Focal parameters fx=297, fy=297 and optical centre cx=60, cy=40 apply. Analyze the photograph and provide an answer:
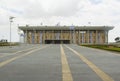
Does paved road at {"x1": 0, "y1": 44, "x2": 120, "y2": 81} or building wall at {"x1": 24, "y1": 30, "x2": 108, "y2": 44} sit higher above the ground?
building wall at {"x1": 24, "y1": 30, "x2": 108, "y2": 44}

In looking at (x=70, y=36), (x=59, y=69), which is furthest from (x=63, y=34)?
(x=59, y=69)

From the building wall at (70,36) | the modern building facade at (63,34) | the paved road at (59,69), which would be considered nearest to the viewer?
the paved road at (59,69)

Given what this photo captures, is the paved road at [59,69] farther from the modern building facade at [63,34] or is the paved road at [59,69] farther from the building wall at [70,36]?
the building wall at [70,36]

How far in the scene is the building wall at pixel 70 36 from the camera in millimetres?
166750

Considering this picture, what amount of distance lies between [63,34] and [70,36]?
4096 millimetres

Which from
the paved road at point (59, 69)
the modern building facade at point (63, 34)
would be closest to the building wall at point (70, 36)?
the modern building facade at point (63, 34)

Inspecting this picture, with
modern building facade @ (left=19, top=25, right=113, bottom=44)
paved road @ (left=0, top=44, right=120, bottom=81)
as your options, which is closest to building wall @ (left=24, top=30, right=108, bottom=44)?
modern building facade @ (left=19, top=25, right=113, bottom=44)

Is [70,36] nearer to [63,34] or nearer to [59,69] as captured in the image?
[63,34]

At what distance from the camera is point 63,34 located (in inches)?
6555

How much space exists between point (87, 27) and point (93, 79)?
151516 mm

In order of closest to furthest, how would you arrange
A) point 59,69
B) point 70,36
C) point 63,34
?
1. point 59,69
2. point 63,34
3. point 70,36

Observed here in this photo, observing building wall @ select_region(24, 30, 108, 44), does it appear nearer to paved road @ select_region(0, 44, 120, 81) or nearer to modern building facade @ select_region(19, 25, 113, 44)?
modern building facade @ select_region(19, 25, 113, 44)

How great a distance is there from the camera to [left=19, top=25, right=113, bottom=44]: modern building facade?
164 meters

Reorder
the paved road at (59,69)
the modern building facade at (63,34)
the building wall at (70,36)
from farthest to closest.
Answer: the building wall at (70,36)
the modern building facade at (63,34)
the paved road at (59,69)
